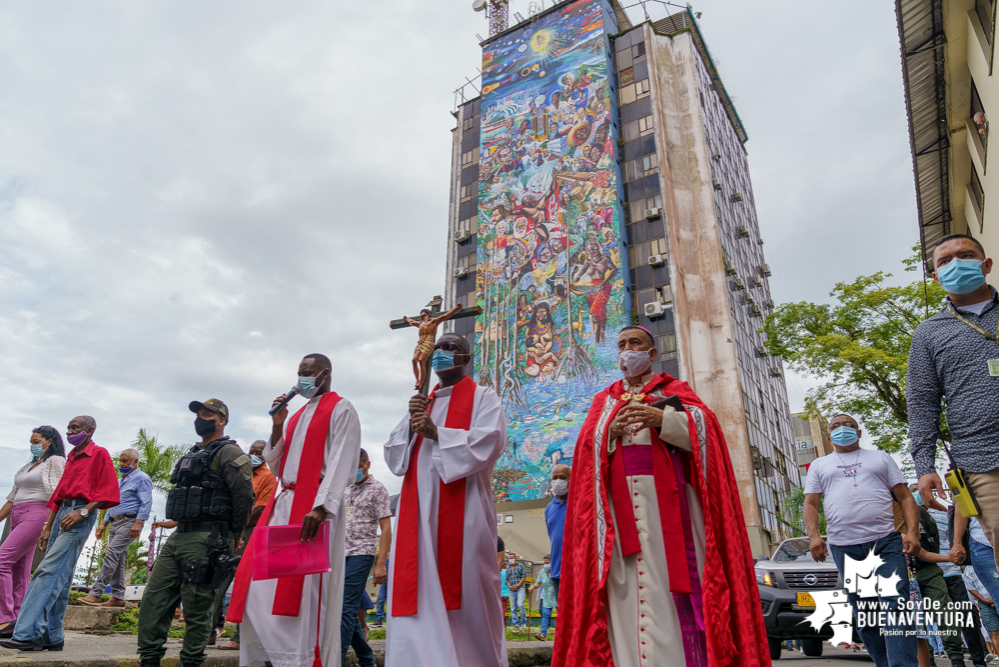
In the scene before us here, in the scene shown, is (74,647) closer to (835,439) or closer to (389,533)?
(389,533)

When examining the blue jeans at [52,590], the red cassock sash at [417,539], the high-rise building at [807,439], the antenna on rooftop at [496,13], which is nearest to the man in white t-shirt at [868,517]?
the red cassock sash at [417,539]

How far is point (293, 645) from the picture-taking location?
13.2 ft

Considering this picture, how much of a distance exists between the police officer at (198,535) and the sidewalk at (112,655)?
1.18 ft

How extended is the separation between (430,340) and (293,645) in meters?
2.10

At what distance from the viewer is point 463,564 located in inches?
161

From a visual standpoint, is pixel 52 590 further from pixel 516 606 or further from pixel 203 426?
pixel 516 606

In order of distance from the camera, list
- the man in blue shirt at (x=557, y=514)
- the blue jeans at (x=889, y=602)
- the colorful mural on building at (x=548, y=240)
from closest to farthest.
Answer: the blue jeans at (x=889, y=602) < the man in blue shirt at (x=557, y=514) < the colorful mural on building at (x=548, y=240)

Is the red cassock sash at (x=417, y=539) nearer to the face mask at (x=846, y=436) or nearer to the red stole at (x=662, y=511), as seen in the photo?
the red stole at (x=662, y=511)

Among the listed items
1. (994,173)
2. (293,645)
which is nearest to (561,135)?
(994,173)

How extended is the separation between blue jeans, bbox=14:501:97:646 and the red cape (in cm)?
421

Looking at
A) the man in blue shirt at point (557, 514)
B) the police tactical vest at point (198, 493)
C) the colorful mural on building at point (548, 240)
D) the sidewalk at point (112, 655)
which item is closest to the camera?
the sidewalk at point (112, 655)

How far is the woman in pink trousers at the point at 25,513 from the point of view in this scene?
5816 millimetres

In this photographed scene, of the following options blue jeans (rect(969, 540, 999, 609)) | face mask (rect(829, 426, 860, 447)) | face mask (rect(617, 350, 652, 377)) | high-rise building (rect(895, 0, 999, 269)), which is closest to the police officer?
face mask (rect(617, 350, 652, 377))

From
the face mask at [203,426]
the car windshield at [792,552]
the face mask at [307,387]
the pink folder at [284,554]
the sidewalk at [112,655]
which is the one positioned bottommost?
the sidewalk at [112,655]
